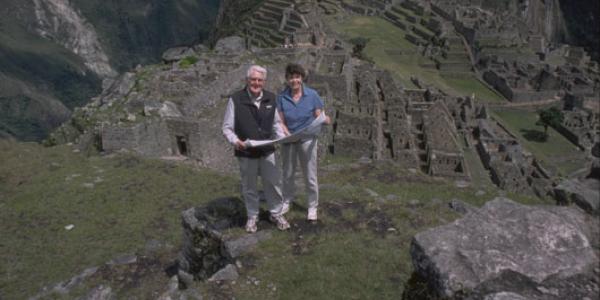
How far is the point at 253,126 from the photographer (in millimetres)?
7625

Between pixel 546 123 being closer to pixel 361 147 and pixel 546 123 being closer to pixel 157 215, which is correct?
pixel 361 147

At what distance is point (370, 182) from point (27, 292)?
10426 mm

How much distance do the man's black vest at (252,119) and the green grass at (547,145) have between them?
32899mm

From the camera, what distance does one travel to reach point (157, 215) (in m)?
12.3

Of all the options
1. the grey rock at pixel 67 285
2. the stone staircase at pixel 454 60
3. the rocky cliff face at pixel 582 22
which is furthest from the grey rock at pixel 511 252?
the rocky cliff face at pixel 582 22

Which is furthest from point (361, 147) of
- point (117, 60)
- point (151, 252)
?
point (117, 60)

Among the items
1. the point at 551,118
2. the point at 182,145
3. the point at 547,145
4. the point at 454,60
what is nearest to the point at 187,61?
the point at 182,145

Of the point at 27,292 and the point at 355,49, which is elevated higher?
the point at 355,49

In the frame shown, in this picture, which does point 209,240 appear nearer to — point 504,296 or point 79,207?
point 504,296

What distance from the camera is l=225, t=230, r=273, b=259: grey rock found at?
7.60m

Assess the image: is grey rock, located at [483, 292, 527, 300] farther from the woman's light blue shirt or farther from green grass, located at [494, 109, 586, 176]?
green grass, located at [494, 109, 586, 176]

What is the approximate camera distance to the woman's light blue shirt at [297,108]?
784 centimetres

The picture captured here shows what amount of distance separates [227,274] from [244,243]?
30.1 inches

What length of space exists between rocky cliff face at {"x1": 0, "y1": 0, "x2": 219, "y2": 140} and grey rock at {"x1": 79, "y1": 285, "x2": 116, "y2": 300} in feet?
206
